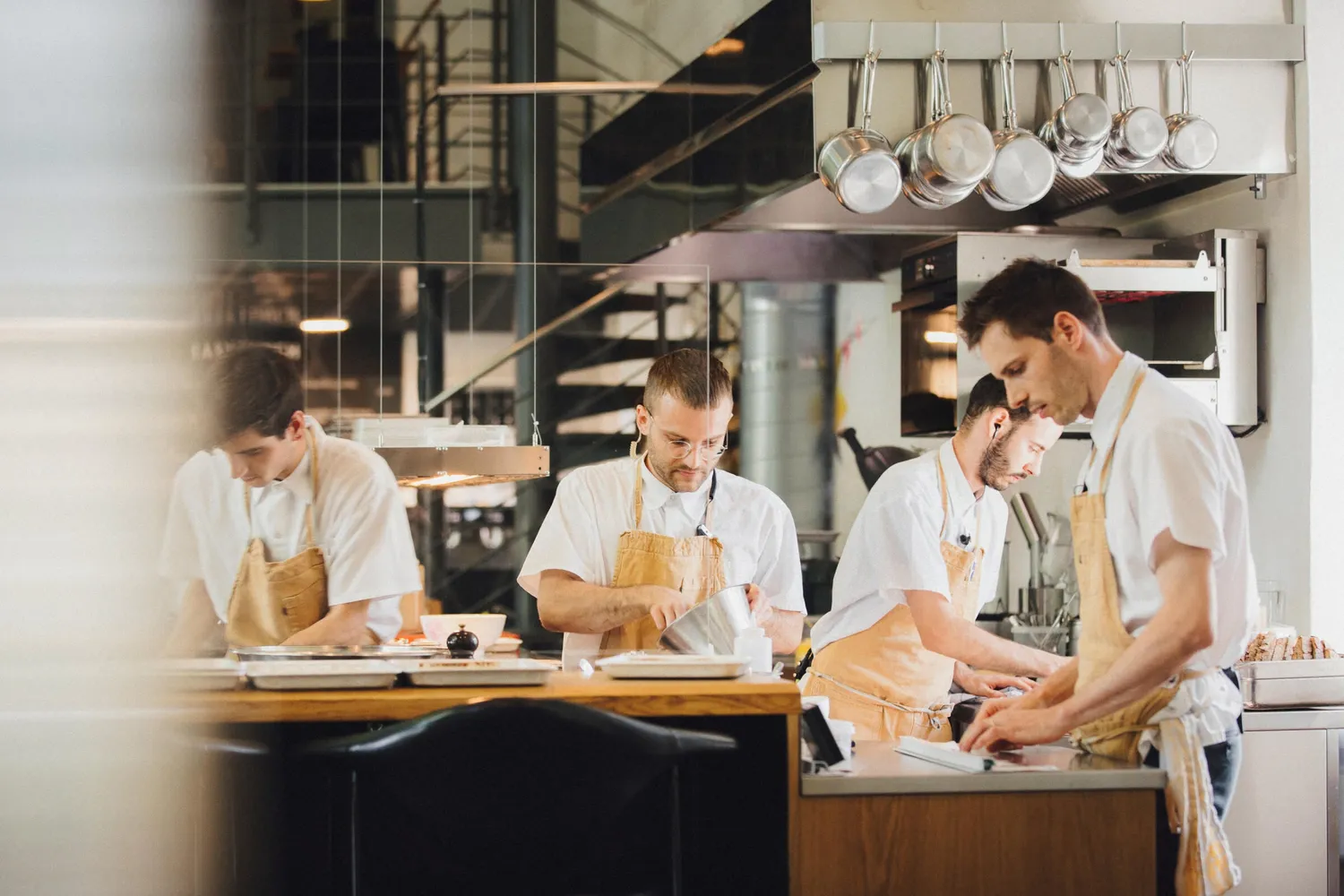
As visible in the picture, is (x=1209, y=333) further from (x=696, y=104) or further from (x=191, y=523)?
(x=191, y=523)

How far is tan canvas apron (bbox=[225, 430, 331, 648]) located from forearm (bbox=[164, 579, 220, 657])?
2.79ft

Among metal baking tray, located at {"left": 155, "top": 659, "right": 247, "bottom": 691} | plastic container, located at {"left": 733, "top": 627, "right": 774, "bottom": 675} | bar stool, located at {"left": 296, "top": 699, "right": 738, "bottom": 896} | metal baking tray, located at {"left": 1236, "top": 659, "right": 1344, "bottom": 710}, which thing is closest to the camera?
metal baking tray, located at {"left": 155, "top": 659, "right": 247, "bottom": 691}

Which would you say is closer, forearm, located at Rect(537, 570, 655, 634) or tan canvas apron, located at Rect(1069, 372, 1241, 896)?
tan canvas apron, located at Rect(1069, 372, 1241, 896)

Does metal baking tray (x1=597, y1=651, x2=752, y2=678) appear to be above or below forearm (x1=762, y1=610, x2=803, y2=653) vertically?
above

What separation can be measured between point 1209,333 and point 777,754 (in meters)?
2.58

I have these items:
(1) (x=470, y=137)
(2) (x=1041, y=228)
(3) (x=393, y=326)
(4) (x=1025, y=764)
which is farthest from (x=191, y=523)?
(2) (x=1041, y=228)

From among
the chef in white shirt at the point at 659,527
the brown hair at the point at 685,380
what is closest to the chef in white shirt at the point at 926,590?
the chef in white shirt at the point at 659,527

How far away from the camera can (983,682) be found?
3973 millimetres

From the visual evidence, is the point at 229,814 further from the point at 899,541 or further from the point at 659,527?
the point at 899,541

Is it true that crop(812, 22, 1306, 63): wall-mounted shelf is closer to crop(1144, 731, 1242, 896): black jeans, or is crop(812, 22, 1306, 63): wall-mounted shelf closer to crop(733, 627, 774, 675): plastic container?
crop(733, 627, 774, 675): plastic container

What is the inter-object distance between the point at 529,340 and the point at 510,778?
1.82 meters

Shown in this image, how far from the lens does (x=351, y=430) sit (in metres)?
3.57

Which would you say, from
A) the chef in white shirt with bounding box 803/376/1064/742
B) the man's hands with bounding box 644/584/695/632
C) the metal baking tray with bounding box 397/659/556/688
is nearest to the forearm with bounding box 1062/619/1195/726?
the chef in white shirt with bounding box 803/376/1064/742

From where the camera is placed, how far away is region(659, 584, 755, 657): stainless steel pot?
299 centimetres
